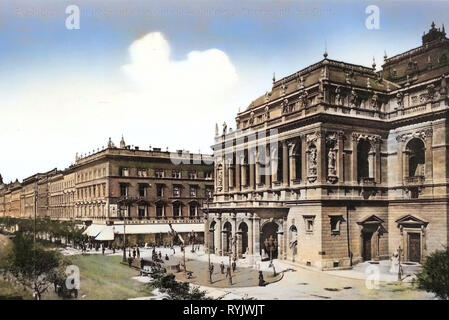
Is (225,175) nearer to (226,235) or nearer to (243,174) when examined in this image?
(243,174)

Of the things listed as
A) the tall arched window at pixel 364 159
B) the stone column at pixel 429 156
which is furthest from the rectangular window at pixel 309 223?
the stone column at pixel 429 156

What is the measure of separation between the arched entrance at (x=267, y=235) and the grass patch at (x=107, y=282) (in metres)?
10.4

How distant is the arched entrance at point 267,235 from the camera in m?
34.9

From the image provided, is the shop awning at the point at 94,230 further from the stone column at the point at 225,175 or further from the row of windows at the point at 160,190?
the stone column at the point at 225,175

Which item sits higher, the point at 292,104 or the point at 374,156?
the point at 292,104

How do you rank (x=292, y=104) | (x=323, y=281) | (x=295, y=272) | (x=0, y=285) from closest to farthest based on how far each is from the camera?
(x=0, y=285), (x=323, y=281), (x=295, y=272), (x=292, y=104)

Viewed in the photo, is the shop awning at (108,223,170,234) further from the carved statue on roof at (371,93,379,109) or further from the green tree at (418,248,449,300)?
the green tree at (418,248,449,300)

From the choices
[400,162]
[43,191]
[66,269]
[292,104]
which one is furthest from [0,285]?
[43,191]

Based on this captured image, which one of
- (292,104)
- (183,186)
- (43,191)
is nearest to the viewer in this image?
(292,104)

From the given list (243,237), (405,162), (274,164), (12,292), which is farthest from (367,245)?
(12,292)

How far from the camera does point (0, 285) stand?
24125 mm

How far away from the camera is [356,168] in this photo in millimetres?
32969
